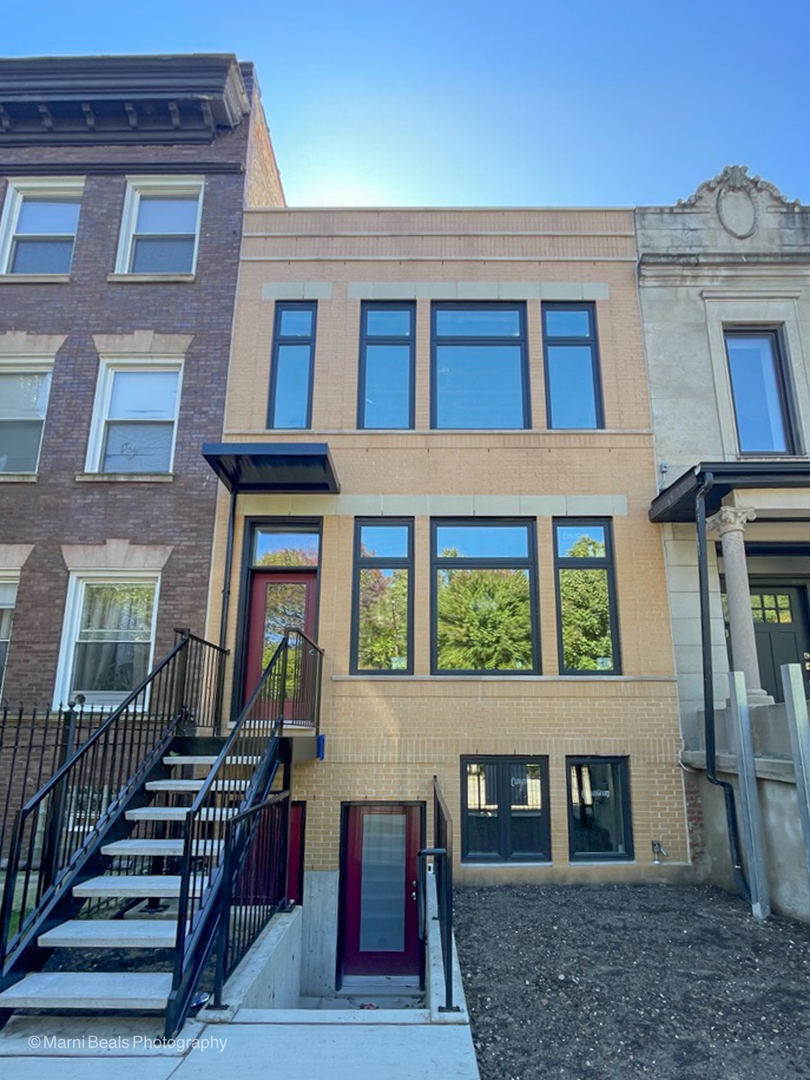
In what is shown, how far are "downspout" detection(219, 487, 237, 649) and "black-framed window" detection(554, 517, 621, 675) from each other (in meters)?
4.36

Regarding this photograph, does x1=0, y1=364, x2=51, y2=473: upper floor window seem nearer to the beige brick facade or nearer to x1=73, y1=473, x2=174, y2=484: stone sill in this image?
x1=73, y1=473, x2=174, y2=484: stone sill

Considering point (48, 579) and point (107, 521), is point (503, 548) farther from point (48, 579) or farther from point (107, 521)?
point (48, 579)

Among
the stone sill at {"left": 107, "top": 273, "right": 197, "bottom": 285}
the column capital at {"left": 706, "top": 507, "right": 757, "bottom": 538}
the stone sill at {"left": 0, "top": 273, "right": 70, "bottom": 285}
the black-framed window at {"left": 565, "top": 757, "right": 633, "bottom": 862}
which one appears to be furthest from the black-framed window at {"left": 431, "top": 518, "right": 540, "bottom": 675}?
the stone sill at {"left": 0, "top": 273, "right": 70, "bottom": 285}

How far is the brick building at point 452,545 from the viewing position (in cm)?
753

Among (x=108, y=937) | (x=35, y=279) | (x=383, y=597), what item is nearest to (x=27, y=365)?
(x=35, y=279)

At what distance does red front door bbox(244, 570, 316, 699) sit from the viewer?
27.3 ft

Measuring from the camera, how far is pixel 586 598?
8344 mm

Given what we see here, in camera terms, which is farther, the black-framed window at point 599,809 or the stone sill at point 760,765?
the black-framed window at point 599,809

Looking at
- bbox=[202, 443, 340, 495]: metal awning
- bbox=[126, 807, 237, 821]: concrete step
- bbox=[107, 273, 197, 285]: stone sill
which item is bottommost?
bbox=[126, 807, 237, 821]: concrete step

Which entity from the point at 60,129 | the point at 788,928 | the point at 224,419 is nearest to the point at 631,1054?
the point at 788,928

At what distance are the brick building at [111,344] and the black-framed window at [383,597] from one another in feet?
6.84

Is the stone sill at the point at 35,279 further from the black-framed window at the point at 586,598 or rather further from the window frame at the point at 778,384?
the window frame at the point at 778,384

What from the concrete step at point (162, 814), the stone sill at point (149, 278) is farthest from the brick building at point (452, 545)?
the concrete step at point (162, 814)

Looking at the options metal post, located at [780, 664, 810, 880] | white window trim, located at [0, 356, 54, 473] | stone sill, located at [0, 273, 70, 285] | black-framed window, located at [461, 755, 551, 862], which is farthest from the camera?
stone sill, located at [0, 273, 70, 285]
